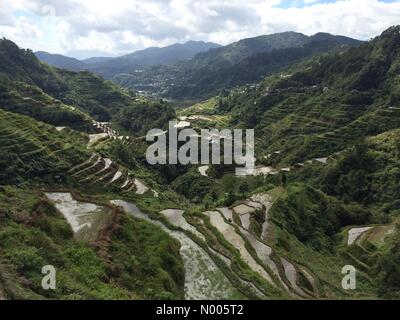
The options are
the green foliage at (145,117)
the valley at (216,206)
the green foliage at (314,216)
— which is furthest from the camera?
the green foliage at (145,117)

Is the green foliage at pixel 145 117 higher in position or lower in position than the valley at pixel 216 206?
higher

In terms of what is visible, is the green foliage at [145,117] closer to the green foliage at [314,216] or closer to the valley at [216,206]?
the valley at [216,206]

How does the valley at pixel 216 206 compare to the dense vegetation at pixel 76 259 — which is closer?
the dense vegetation at pixel 76 259

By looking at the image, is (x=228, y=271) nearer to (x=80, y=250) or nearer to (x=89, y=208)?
(x=80, y=250)

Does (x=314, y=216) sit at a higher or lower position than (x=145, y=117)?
lower

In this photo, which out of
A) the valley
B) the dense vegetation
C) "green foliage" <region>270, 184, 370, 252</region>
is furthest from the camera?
"green foliage" <region>270, 184, 370, 252</region>

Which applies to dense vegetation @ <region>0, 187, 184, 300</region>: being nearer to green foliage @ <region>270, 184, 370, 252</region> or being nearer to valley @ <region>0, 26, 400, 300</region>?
valley @ <region>0, 26, 400, 300</region>

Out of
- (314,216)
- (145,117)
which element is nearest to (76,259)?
(314,216)

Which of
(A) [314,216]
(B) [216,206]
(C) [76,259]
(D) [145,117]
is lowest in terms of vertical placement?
(A) [314,216]

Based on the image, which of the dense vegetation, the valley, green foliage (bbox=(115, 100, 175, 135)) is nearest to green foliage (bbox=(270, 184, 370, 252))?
the valley

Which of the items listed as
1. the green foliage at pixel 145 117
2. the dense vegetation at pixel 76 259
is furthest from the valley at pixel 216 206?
the green foliage at pixel 145 117

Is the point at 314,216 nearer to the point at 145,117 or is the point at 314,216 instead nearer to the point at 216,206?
the point at 216,206
